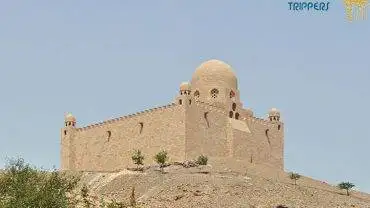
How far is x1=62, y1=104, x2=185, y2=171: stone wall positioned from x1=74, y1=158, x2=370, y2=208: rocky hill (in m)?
3.81

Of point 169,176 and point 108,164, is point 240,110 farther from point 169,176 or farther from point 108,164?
point 169,176

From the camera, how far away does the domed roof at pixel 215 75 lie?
64188mm

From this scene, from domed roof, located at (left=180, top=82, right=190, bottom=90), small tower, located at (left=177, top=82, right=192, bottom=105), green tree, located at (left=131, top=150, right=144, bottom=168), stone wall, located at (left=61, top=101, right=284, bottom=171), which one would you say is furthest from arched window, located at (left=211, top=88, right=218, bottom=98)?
green tree, located at (left=131, top=150, right=144, bottom=168)

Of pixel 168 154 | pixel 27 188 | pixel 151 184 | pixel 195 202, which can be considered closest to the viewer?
pixel 27 188

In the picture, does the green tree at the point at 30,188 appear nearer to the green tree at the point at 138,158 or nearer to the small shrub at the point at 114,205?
the small shrub at the point at 114,205

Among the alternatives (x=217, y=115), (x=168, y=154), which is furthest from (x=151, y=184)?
(x=217, y=115)

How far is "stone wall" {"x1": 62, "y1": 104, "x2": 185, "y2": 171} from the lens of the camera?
59219 mm

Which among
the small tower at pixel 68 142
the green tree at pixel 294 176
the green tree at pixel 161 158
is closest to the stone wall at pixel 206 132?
the green tree at pixel 161 158

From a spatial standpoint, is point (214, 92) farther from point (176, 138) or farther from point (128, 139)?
point (128, 139)

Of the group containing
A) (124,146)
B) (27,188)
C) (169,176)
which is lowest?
(27,188)

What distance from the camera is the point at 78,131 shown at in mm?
66062

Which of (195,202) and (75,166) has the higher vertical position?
(75,166)

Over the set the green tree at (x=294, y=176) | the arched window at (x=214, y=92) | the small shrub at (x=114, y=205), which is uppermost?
the arched window at (x=214, y=92)

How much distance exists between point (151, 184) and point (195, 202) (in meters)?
5.30
